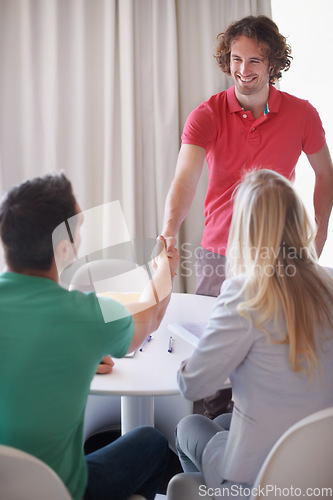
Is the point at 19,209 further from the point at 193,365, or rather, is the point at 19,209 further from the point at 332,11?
the point at 332,11

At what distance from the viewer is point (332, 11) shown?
10.5 ft

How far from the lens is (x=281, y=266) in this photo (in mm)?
1081

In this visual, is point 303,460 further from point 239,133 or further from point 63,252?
point 239,133

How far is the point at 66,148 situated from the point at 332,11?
78.7 inches

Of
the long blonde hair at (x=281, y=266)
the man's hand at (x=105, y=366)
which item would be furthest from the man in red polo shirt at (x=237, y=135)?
the long blonde hair at (x=281, y=266)

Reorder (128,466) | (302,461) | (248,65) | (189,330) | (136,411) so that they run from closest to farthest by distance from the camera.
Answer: (302,461) < (128,466) < (189,330) < (136,411) < (248,65)

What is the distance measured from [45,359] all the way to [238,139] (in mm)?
1499

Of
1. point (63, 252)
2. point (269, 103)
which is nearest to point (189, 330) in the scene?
point (63, 252)

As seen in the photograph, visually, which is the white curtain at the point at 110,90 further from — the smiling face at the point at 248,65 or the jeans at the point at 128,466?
the jeans at the point at 128,466

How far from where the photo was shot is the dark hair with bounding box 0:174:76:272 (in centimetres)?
100

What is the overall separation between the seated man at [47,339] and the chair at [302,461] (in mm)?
390

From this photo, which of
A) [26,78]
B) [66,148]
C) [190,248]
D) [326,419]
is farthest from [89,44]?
[326,419]

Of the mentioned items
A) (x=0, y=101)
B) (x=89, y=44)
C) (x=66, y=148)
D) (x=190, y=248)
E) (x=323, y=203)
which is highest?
(x=89, y=44)

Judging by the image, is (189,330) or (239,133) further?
(239,133)
